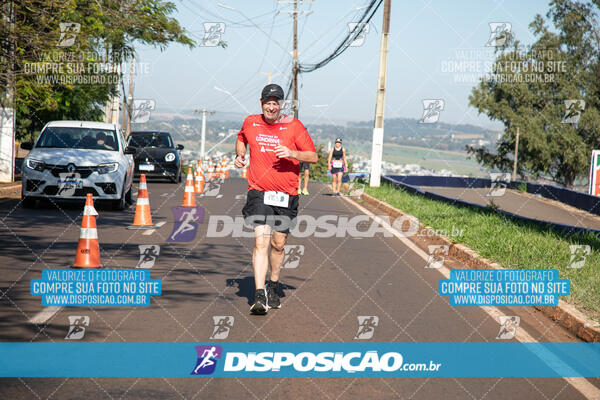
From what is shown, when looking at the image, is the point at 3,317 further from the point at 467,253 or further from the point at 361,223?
the point at 361,223

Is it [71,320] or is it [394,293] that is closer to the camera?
[71,320]

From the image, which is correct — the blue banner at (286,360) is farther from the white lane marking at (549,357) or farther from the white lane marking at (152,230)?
the white lane marking at (152,230)

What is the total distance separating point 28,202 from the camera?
50.2ft

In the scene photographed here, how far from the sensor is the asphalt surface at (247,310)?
A: 473cm

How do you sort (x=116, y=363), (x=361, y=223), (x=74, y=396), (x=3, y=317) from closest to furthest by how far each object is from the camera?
(x=74, y=396)
(x=116, y=363)
(x=3, y=317)
(x=361, y=223)

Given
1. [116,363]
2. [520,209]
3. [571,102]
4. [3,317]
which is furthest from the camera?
[571,102]

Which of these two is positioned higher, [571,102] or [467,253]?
[571,102]

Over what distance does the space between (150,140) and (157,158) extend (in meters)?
1.41

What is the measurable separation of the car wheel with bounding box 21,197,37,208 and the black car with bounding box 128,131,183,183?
1163 centimetres

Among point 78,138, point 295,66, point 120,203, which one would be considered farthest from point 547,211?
point 295,66

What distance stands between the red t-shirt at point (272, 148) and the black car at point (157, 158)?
20.7 m

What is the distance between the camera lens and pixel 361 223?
50.8 feet

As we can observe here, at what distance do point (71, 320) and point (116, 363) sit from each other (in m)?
1.31

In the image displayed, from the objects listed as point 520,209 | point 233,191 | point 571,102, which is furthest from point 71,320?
point 571,102
